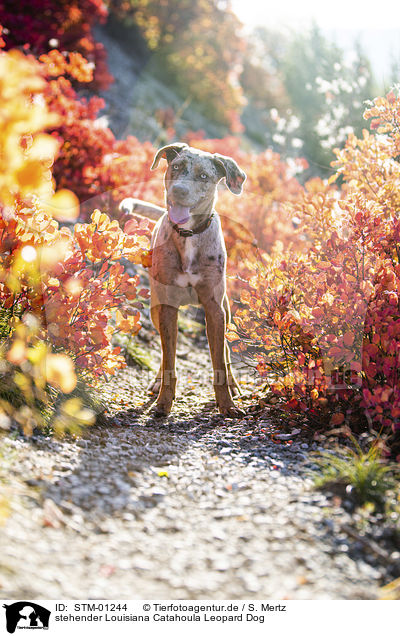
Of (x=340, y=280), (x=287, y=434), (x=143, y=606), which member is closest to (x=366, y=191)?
(x=340, y=280)

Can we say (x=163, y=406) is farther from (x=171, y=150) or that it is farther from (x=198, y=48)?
(x=198, y=48)

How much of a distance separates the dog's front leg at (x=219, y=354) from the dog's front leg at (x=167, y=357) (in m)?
0.27

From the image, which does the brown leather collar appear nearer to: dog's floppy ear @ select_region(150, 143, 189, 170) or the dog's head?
the dog's head

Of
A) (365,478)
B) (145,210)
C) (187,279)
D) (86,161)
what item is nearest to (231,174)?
(187,279)

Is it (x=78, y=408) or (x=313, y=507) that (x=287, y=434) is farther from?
(x=78, y=408)

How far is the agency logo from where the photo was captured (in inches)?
64.6

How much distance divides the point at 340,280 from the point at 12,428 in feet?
6.56

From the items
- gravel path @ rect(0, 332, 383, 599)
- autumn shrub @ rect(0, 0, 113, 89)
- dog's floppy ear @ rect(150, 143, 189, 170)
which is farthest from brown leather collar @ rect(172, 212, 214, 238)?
autumn shrub @ rect(0, 0, 113, 89)

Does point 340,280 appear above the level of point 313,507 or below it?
above

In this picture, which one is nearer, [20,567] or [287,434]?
[20,567]

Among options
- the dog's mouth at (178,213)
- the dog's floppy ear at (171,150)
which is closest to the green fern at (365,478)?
the dog's mouth at (178,213)

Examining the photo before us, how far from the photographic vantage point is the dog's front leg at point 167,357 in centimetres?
379

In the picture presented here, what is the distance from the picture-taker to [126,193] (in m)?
6.40

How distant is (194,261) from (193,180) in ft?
1.84
